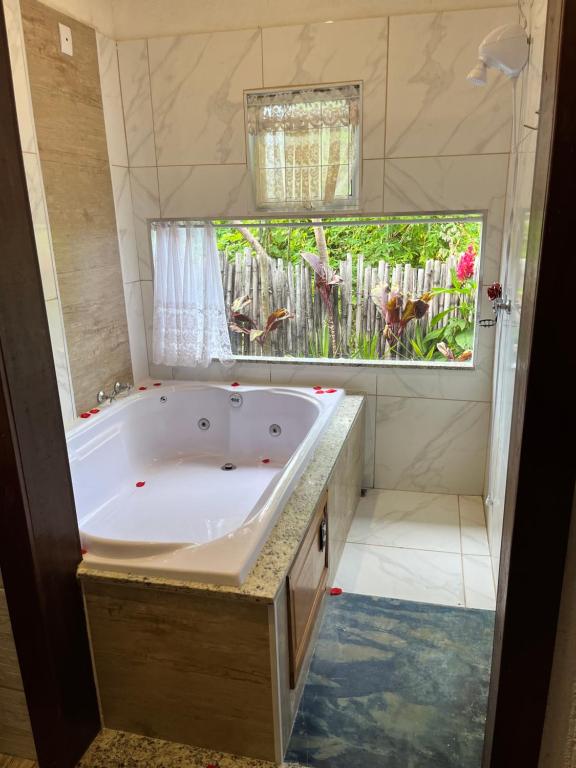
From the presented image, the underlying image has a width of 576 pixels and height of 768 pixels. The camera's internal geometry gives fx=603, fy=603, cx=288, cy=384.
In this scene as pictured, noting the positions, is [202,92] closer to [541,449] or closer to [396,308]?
[396,308]

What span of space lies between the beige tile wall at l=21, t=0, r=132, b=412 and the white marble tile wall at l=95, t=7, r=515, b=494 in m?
0.15

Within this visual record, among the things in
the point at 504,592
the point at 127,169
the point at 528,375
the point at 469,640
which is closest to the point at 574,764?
the point at 504,592

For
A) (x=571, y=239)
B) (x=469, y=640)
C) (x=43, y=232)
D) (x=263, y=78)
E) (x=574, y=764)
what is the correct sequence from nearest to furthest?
(x=571, y=239) < (x=574, y=764) < (x=469, y=640) < (x=43, y=232) < (x=263, y=78)

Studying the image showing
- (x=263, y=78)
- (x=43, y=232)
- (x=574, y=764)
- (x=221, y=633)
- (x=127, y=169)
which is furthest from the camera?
(x=127, y=169)

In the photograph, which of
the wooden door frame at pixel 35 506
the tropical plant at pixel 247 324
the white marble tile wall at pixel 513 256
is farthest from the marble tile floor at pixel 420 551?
the wooden door frame at pixel 35 506

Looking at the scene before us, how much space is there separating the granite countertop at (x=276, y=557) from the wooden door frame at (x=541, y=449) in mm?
608

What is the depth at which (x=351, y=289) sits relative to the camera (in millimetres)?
3375

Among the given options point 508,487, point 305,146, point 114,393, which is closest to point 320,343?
point 305,146

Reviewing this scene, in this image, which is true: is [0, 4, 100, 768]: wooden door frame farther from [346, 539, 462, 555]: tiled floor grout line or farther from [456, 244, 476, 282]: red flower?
[456, 244, 476, 282]: red flower

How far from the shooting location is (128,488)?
2.96m

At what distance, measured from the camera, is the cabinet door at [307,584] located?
5.81 ft

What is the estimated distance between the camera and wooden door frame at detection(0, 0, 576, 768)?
3.08ft

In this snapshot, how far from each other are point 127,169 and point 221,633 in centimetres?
251

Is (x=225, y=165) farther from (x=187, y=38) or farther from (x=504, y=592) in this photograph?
(x=504, y=592)
